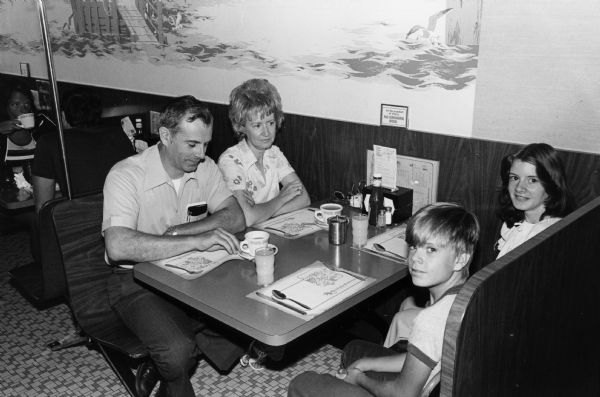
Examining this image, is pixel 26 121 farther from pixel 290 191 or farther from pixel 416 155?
pixel 416 155

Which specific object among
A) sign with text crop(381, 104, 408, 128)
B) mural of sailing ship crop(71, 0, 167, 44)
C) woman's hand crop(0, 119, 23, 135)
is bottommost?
woman's hand crop(0, 119, 23, 135)

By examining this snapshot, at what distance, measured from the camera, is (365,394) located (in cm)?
161

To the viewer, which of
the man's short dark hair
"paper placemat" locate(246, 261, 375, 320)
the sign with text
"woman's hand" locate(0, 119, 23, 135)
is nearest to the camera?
"paper placemat" locate(246, 261, 375, 320)

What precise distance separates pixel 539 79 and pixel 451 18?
464mm

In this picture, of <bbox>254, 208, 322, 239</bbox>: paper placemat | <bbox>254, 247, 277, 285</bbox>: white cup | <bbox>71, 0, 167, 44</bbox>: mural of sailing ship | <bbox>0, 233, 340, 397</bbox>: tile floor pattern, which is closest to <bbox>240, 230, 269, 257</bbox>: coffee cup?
<bbox>254, 247, 277, 285</bbox>: white cup

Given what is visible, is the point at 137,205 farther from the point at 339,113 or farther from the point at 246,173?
the point at 339,113

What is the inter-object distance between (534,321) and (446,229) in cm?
35

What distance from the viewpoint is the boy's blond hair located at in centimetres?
167

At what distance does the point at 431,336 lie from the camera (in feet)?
4.82

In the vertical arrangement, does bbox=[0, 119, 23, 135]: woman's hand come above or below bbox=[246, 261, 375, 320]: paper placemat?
above

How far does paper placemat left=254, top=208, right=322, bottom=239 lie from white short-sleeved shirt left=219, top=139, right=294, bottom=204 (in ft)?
1.03

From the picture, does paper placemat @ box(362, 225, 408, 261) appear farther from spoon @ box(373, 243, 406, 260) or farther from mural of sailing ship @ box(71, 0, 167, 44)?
mural of sailing ship @ box(71, 0, 167, 44)

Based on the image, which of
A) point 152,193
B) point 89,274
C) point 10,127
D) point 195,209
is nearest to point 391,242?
point 195,209

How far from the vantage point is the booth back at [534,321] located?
1.24m
